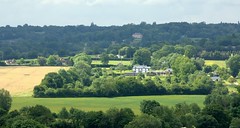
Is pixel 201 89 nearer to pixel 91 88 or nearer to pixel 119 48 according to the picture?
pixel 91 88

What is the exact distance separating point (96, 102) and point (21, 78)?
2928cm

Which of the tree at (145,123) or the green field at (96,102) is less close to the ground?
the tree at (145,123)

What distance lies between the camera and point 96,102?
244 feet

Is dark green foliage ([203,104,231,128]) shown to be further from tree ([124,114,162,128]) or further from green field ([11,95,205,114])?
green field ([11,95,205,114])

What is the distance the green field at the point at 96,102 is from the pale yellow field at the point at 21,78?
8281 millimetres

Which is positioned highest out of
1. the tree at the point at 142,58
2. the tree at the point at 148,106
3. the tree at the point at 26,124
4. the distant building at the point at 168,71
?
the tree at the point at 142,58

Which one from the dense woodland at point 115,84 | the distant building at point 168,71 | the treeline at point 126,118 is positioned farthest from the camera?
the distant building at point 168,71

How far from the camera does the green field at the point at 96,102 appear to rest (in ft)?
229

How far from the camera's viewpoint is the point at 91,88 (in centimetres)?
8269

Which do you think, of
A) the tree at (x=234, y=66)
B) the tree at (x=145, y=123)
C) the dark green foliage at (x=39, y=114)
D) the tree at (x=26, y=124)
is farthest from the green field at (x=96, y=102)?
the tree at (x=234, y=66)

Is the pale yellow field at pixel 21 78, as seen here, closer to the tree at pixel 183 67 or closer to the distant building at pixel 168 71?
the distant building at pixel 168 71

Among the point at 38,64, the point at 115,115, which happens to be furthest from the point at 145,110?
the point at 38,64

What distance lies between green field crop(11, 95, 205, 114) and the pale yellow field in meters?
8.28

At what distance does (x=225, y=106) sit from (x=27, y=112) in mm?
20998
